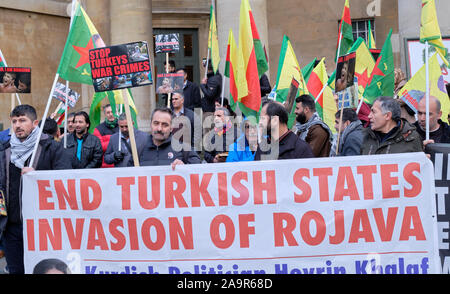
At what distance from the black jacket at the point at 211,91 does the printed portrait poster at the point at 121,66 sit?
19.1 ft

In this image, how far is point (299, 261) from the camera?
487cm

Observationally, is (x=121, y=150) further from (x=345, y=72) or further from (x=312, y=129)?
(x=345, y=72)

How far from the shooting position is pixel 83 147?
28.2 ft

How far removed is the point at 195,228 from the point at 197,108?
272 inches

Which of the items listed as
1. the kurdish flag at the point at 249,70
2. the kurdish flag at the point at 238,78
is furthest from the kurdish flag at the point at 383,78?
the kurdish flag at the point at 249,70

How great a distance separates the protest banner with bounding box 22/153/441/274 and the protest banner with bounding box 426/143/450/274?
1.06 feet

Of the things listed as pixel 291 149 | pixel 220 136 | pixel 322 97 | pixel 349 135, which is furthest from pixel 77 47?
pixel 322 97

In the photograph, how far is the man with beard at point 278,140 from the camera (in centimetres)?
572

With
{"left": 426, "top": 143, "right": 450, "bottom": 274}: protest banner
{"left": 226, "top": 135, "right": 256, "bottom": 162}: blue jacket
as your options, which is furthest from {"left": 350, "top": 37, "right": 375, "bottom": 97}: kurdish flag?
{"left": 426, "top": 143, "right": 450, "bottom": 274}: protest banner

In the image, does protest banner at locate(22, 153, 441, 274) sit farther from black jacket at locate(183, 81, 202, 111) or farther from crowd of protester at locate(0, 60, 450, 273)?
black jacket at locate(183, 81, 202, 111)

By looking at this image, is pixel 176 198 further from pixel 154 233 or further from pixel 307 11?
pixel 307 11

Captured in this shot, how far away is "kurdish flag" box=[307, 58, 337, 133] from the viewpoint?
32.5ft
